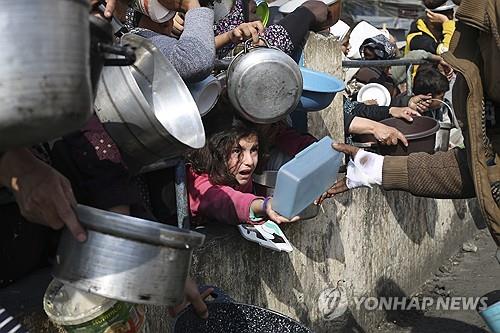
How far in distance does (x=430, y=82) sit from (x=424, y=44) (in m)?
1.59

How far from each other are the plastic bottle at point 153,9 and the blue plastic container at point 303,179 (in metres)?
0.76

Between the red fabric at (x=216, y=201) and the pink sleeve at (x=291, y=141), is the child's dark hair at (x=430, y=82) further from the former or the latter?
the red fabric at (x=216, y=201)

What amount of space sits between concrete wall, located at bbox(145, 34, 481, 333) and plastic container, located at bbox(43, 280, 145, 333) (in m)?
0.87

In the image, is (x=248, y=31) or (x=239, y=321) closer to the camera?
(x=239, y=321)

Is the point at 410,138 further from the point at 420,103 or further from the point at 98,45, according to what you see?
the point at 98,45

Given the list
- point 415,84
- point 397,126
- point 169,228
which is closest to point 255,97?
point 169,228

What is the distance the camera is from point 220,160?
3.18 meters

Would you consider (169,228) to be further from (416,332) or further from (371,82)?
(371,82)

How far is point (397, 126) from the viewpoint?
15.4 feet

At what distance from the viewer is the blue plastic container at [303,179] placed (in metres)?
2.74

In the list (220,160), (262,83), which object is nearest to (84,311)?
(220,160)

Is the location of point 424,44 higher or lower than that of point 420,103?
lower

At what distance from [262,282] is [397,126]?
64.3 inches

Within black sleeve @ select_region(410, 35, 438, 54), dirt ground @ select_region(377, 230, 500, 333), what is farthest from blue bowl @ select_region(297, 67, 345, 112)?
black sleeve @ select_region(410, 35, 438, 54)
